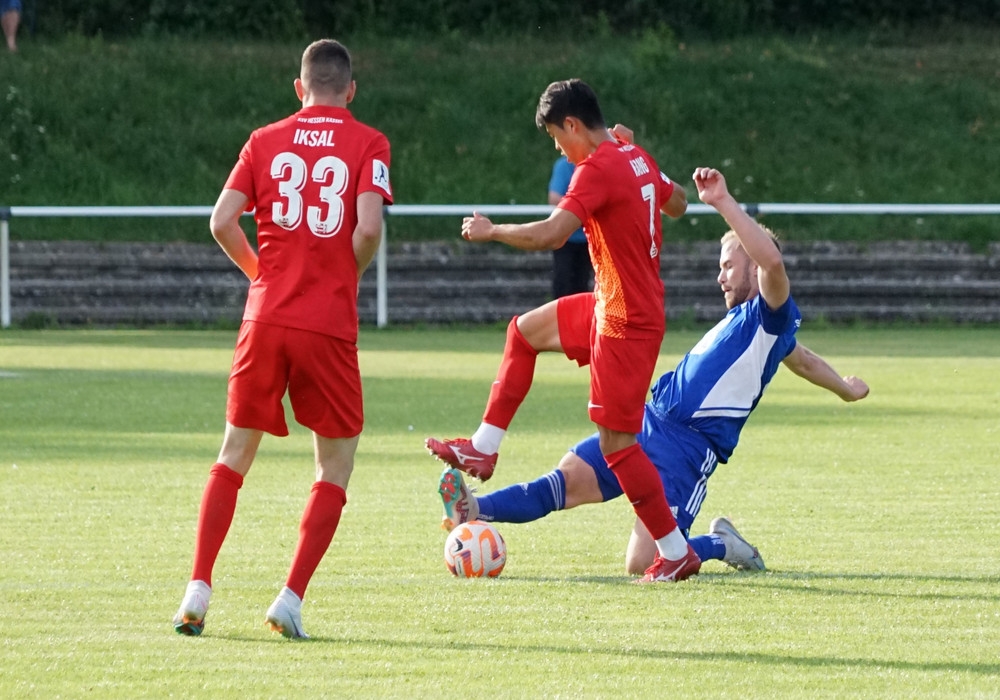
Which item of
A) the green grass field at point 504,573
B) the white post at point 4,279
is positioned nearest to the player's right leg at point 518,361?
the green grass field at point 504,573

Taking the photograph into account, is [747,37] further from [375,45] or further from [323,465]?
[323,465]

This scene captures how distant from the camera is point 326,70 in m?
5.23

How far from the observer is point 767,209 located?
65.5ft

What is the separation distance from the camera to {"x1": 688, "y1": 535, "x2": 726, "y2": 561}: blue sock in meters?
6.19

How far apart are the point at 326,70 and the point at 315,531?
1367 millimetres

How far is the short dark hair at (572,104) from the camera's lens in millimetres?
5934

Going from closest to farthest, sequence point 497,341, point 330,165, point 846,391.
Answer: point 330,165
point 846,391
point 497,341

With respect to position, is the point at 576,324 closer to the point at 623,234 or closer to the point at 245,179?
the point at 623,234

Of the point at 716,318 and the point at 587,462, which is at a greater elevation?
the point at 587,462

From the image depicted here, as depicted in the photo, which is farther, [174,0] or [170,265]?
[174,0]

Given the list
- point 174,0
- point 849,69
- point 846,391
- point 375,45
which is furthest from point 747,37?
point 846,391

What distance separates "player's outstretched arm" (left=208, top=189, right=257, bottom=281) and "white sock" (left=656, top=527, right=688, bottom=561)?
1.66 metres

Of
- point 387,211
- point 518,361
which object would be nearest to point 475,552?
point 518,361

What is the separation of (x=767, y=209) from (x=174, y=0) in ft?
40.2
